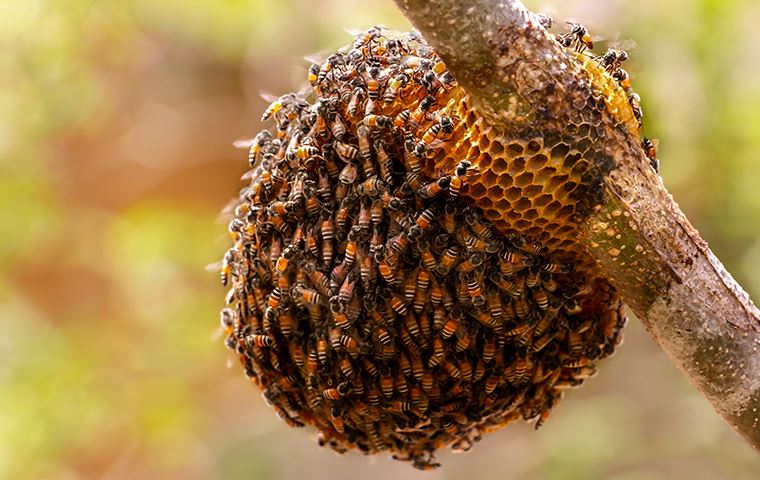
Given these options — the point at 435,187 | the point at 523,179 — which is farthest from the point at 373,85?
the point at 523,179

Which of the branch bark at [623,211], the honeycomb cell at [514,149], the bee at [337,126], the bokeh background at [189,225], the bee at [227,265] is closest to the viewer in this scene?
the branch bark at [623,211]

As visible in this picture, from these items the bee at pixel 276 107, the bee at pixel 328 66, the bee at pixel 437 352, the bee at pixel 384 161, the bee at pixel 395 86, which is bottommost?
the bee at pixel 437 352

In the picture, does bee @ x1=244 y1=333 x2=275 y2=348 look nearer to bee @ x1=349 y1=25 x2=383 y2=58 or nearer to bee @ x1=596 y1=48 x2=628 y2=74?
bee @ x1=349 y1=25 x2=383 y2=58

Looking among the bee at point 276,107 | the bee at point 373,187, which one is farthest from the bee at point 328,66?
the bee at point 373,187

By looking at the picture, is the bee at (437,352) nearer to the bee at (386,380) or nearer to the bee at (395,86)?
the bee at (386,380)

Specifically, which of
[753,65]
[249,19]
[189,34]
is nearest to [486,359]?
[753,65]

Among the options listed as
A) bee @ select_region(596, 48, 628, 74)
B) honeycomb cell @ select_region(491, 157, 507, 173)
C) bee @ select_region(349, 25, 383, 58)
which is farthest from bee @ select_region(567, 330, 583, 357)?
bee @ select_region(349, 25, 383, 58)

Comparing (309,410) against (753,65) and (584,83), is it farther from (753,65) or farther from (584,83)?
(753,65)
